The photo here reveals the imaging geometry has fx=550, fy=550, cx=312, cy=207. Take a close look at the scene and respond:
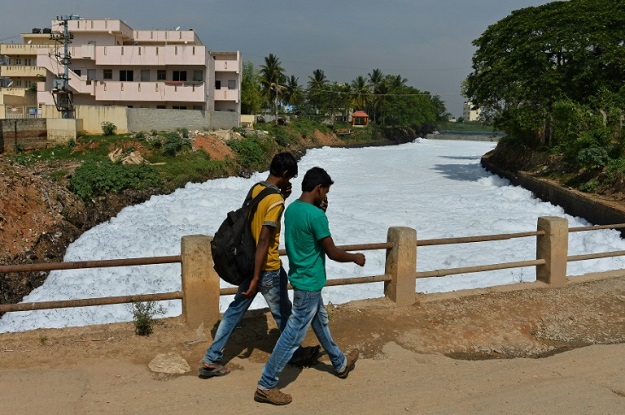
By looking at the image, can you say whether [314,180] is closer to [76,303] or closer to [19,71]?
[76,303]

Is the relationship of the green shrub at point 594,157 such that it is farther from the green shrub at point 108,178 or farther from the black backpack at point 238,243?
the black backpack at point 238,243

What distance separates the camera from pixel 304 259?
4230mm

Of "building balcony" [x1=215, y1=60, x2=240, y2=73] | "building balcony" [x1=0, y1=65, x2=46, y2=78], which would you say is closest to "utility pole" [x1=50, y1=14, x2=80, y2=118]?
"building balcony" [x1=215, y1=60, x2=240, y2=73]

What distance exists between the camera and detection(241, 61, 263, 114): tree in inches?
2346

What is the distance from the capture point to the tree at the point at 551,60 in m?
24.4

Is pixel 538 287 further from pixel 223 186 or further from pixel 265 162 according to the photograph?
pixel 265 162

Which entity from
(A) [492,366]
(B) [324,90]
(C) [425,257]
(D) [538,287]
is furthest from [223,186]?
(B) [324,90]

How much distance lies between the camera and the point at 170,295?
18.7ft

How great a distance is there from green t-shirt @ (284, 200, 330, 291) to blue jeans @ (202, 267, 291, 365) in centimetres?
29

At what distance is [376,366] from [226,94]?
44920 mm

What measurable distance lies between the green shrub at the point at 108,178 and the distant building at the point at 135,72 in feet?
61.0

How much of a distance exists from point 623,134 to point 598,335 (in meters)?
16.3

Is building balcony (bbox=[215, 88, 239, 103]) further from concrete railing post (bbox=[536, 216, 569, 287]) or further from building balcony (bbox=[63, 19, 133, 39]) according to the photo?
concrete railing post (bbox=[536, 216, 569, 287])

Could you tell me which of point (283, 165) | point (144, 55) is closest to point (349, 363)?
point (283, 165)
